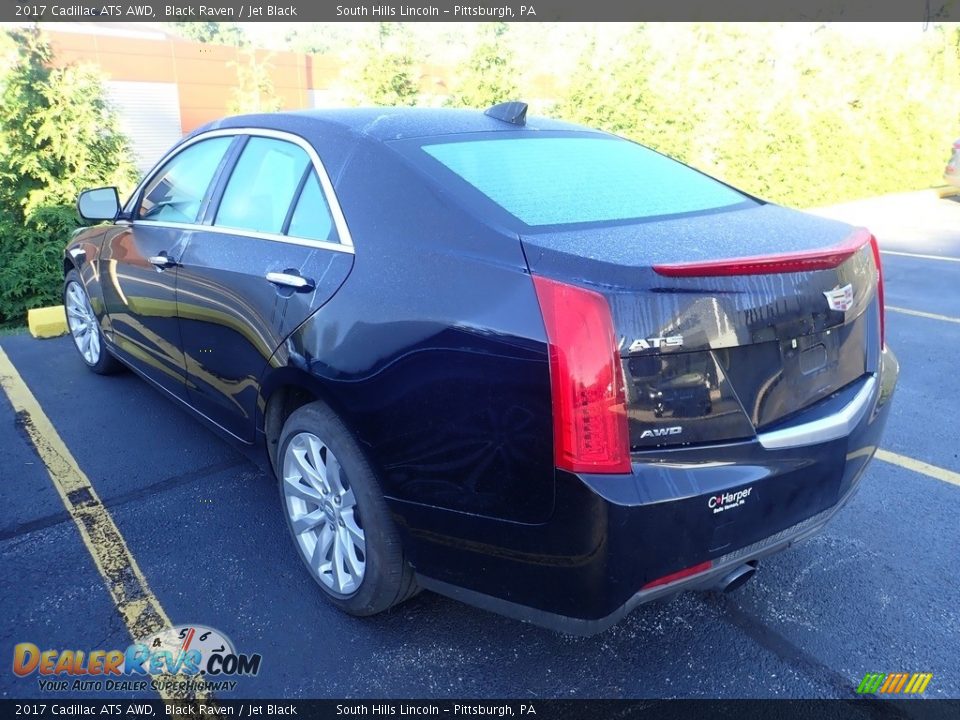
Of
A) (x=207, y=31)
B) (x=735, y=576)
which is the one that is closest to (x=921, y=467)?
(x=735, y=576)

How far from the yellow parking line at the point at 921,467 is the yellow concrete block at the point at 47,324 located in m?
6.04

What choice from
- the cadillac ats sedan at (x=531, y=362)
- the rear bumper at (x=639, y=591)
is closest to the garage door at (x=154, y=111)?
the cadillac ats sedan at (x=531, y=362)

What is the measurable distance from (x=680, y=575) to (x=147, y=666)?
171 cm

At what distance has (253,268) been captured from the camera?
2.83m

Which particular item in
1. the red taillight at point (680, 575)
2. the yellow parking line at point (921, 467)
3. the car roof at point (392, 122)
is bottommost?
the yellow parking line at point (921, 467)

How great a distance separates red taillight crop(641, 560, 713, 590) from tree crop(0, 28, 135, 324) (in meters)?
7.37

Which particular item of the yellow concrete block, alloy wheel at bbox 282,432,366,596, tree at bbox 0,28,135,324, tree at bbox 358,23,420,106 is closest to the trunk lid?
alloy wheel at bbox 282,432,366,596

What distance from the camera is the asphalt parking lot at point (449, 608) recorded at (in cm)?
231

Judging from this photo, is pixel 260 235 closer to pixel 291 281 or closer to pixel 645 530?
pixel 291 281

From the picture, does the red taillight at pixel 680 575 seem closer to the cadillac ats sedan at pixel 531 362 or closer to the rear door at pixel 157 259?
the cadillac ats sedan at pixel 531 362

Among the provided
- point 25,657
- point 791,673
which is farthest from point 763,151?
point 25,657

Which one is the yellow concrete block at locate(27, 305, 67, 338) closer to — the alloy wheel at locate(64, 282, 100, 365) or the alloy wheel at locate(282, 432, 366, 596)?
the alloy wheel at locate(64, 282, 100, 365)

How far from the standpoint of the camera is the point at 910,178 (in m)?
16.1

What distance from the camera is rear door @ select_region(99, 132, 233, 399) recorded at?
345 cm
